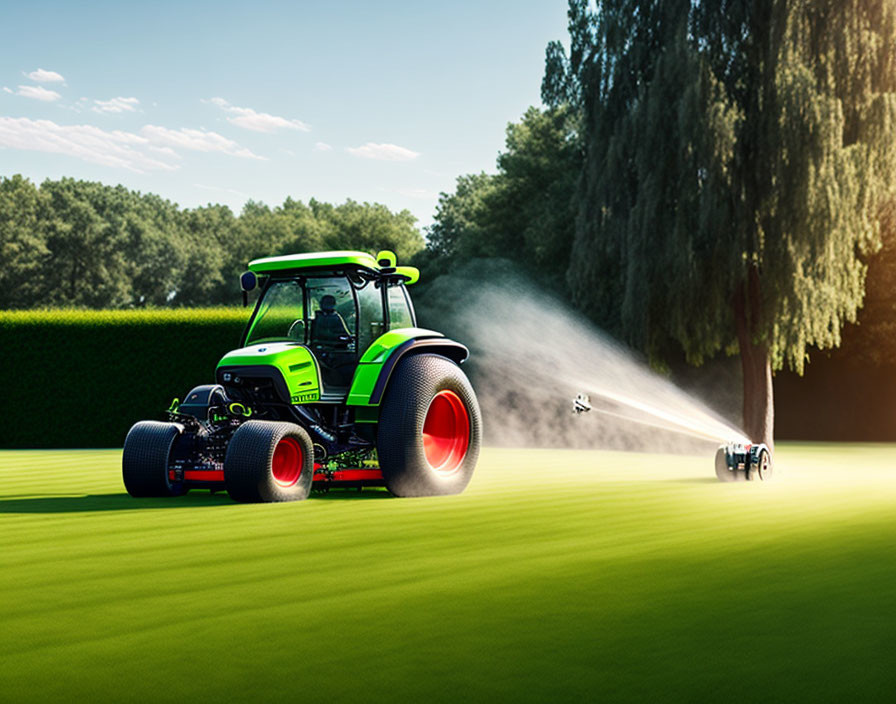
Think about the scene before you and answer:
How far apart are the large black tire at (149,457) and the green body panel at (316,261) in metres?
2.00

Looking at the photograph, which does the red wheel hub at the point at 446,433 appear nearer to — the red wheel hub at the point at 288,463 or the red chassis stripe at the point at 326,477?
the red chassis stripe at the point at 326,477

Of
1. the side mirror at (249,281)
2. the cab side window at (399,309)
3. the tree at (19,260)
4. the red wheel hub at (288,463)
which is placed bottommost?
the red wheel hub at (288,463)

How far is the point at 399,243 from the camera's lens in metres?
72.8

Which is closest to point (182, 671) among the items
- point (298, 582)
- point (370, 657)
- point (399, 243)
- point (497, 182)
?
point (370, 657)

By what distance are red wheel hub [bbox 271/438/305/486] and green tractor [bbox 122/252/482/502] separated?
0.5 inches

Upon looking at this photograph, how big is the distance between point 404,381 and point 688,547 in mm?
4209

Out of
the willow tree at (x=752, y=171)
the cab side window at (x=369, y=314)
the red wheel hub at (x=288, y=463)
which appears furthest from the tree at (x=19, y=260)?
the red wheel hub at (x=288, y=463)

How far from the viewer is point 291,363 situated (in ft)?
35.0

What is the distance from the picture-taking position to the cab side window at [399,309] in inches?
463

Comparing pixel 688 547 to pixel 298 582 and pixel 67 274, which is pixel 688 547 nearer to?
pixel 298 582

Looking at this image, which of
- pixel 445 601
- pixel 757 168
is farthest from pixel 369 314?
pixel 757 168

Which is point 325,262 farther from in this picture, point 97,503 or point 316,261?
point 97,503

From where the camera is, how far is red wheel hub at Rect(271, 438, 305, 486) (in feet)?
34.0

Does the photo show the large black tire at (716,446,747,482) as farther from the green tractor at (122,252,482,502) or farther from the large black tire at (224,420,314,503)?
the large black tire at (224,420,314,503)
